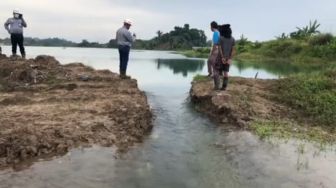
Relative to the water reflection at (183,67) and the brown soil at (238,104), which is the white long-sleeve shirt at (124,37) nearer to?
the brown soil at (238,104)

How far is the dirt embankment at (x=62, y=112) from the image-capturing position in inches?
318

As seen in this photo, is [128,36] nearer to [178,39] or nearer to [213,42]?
[213,42]

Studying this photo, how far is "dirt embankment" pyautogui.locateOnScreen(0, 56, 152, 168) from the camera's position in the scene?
8.09 metres

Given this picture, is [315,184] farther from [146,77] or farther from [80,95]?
[146,77]

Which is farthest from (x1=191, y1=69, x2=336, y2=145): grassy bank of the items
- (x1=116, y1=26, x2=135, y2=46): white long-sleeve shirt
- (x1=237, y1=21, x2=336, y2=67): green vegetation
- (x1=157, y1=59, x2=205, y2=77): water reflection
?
(x1=237, y1=21, x2=336, y2=67): green vegetation

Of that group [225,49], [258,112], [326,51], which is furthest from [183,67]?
[258,112]

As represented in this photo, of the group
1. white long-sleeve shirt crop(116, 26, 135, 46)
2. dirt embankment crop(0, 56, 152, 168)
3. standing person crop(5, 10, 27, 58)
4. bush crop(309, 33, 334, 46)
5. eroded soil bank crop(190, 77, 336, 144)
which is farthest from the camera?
bush crop(309, 33, 334, 46)

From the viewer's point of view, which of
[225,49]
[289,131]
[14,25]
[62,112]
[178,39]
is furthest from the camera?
[178,39]

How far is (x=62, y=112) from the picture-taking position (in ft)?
33.1

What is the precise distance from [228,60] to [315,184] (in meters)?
7.24

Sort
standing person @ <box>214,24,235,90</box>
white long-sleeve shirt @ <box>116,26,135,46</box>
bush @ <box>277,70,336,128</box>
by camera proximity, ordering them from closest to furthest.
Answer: bush @ <box>277,70,336,128</box>
standing person @ <box>214,24,235,90</box>
white long-sleeve shirt @ <box>116,26,135,46</box>

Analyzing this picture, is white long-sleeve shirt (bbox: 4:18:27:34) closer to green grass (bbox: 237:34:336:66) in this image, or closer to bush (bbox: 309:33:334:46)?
green grass (bbox: 237:34:336:66)

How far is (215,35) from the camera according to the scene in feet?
53.2

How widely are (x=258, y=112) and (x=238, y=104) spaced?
2.03 ft
